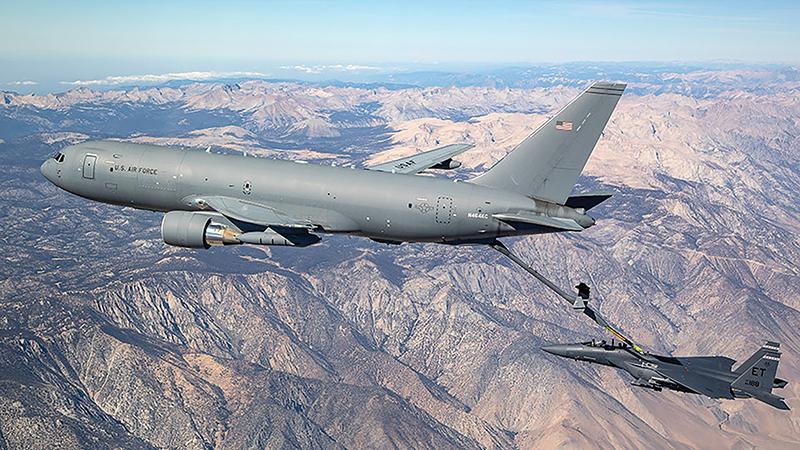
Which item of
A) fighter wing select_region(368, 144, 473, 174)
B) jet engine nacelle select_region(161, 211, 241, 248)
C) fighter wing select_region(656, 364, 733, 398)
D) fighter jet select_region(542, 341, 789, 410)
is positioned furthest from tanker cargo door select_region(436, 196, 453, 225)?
fighter wing select_region(656, 364, 733, 398)

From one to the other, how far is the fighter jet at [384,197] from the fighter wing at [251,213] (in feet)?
0.22

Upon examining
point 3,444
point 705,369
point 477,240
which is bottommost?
point 3,444

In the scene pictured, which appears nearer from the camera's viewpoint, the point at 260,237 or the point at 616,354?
the point at 260,237

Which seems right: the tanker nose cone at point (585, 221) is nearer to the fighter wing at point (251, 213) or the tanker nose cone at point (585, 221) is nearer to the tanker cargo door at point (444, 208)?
the tanker cargo door at point (444, 208)

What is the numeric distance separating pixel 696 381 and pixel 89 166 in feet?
162

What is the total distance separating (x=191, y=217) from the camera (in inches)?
1625

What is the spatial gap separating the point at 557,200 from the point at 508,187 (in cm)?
332

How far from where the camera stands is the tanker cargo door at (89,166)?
46531 mm

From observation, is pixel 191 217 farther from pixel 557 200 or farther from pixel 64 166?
pixel 557 200

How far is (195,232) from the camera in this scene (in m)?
40.5

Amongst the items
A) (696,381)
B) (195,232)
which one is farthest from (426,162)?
(696,381)

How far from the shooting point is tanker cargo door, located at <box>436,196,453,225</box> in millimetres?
40875

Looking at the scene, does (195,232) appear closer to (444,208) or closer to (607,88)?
(444,208)

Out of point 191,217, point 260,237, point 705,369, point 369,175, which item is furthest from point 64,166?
point 705,369
